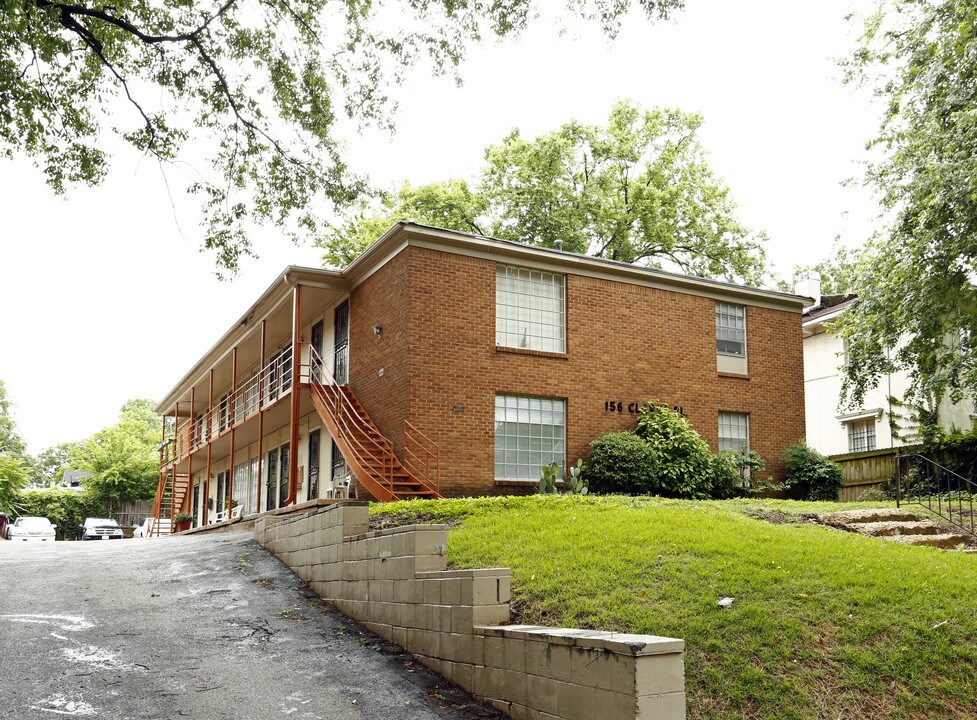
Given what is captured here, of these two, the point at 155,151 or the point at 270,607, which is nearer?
the point at 270,607

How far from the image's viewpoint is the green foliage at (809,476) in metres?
22.2

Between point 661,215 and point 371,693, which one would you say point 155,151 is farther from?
point 661,215

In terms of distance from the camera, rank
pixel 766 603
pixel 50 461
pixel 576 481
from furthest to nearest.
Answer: pixel 50 461 → pixel 576 481 → pixel 766 603

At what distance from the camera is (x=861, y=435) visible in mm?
32000

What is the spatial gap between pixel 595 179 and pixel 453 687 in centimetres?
3401

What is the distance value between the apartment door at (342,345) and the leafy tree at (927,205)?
11259 mm

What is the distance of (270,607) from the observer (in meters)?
11.1

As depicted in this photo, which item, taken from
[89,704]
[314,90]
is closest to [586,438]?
[314,90]

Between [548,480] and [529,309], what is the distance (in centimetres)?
405

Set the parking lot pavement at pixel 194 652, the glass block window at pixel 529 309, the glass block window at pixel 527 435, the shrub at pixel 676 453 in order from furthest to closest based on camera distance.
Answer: the glass block window at pixel 529 309 → the shrub at pixel 676 453 → the glass block window at pixel 527 435 → the parking lot pavement at pixel 194 652

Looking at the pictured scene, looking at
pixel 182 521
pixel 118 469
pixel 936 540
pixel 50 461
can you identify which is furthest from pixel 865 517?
pixel 50 461

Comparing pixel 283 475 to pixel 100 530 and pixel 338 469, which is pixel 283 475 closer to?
pixel 338 469

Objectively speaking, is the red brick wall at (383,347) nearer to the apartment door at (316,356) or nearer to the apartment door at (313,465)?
the apartment door at (316,356)

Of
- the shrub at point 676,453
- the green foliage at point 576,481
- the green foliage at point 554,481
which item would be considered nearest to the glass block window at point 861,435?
the shrub at point 676,453
